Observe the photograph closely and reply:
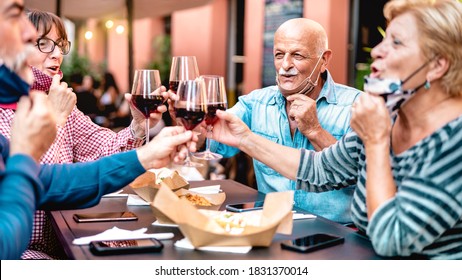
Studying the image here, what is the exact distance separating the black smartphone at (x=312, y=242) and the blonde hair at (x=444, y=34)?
57cm

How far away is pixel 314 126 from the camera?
2867mm

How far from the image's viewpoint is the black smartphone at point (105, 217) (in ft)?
6.88

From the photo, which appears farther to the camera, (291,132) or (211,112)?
(291,132)

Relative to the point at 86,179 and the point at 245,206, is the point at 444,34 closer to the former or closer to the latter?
the point at 245,206

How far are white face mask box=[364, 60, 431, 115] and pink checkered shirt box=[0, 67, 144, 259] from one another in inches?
53.8

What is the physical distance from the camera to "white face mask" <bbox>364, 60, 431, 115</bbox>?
1.81 metres

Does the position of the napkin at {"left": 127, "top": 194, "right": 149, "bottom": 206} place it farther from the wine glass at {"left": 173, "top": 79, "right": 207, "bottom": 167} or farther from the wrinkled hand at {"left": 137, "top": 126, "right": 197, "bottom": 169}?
the wine glass at {"left": 173, "top": 79, "right": 207, "bottom": 167}

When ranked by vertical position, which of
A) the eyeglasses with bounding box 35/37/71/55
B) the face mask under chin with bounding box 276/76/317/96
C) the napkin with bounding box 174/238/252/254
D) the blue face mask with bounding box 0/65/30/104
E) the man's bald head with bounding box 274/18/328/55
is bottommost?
the napkin with bounding box 174/238/252/254

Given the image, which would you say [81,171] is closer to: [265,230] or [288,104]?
[265,230]

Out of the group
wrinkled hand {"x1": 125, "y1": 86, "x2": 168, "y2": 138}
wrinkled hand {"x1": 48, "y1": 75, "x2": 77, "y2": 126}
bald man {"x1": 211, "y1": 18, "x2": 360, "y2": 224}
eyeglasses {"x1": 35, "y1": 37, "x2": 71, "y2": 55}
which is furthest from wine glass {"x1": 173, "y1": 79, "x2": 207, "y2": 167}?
eyeglasses {"x1": 35, "y1": 37, "x2": 71, "y2": 55}

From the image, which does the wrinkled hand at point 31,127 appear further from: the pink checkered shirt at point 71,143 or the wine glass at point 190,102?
the pink checkered shirt at point 71,143

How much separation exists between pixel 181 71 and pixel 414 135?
3.30 feet
